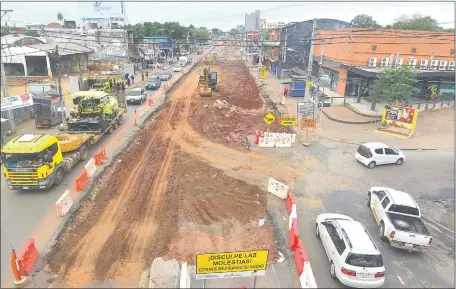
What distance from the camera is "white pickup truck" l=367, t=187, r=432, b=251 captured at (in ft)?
41.3

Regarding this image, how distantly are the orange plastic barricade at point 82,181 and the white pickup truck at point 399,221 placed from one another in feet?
43.5

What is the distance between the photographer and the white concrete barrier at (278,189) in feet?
53.1

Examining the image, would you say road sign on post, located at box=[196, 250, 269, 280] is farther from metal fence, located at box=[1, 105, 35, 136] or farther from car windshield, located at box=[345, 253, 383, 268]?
metal fence, located at box=[1, 105, 35, 136]

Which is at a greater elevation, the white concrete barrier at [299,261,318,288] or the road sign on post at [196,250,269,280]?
the road sign on post at [196,250,269,280]

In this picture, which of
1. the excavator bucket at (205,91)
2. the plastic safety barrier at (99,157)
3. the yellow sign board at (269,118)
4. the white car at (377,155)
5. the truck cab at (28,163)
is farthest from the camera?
the excavator bucket at (205,91)

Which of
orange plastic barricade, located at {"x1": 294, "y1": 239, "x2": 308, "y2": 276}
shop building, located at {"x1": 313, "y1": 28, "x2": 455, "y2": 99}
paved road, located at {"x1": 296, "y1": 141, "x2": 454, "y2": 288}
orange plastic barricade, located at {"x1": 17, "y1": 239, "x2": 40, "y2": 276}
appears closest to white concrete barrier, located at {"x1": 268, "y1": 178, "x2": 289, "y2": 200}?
paved road, located at {"x1": 296, "y1": 141, "x2": 454, "y2": 288}

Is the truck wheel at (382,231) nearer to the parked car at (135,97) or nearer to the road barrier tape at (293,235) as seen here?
the road barrier tape at (293,235)

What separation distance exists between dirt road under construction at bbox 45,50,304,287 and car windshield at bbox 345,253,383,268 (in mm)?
2572

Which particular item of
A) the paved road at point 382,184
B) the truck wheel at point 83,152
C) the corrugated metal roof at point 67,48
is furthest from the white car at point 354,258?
the corrugated metal roof at point 67,48

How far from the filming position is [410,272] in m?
11.9

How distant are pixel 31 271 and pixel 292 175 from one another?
12.9m

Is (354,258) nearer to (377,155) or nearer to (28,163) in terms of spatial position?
(377,155)

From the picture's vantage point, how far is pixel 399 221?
13.4 metres

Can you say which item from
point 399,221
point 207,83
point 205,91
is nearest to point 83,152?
point 399,221
